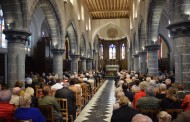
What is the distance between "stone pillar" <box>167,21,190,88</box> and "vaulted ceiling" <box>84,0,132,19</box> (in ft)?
73.8

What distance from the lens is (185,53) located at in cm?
841

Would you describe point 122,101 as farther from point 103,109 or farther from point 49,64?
point 49,64

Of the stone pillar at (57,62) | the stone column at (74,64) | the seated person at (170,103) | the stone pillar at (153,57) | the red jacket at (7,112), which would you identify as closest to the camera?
the red jacket at (7,112)

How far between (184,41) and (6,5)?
314 inches

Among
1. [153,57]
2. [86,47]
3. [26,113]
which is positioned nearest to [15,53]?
[26,113]

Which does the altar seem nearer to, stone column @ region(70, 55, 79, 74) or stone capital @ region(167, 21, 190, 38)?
stone column @ region(70, 55, 79, 74)

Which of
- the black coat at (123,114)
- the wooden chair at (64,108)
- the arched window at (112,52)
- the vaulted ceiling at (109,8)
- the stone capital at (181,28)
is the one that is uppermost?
the vaulted ceiling at (109,8)

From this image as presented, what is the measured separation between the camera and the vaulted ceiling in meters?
30.7

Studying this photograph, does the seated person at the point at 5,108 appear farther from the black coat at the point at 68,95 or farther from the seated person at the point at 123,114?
the black coat at the point at 68,95

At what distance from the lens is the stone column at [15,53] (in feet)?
35.1

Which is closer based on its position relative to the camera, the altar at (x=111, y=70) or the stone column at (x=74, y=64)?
the stone column at (x=74, y=64)

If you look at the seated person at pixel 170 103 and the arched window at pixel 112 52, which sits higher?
the arched window at pixel 112 52

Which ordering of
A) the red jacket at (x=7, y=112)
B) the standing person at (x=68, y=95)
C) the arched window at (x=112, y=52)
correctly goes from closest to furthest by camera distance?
the red jacket at (x=7, y=112)
the standing person at (x=68, y=95)
the arched window at (x=112, y=52)

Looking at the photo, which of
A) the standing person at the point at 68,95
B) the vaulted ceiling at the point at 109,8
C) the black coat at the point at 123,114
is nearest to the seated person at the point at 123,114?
the black coat at the point at 123,114
